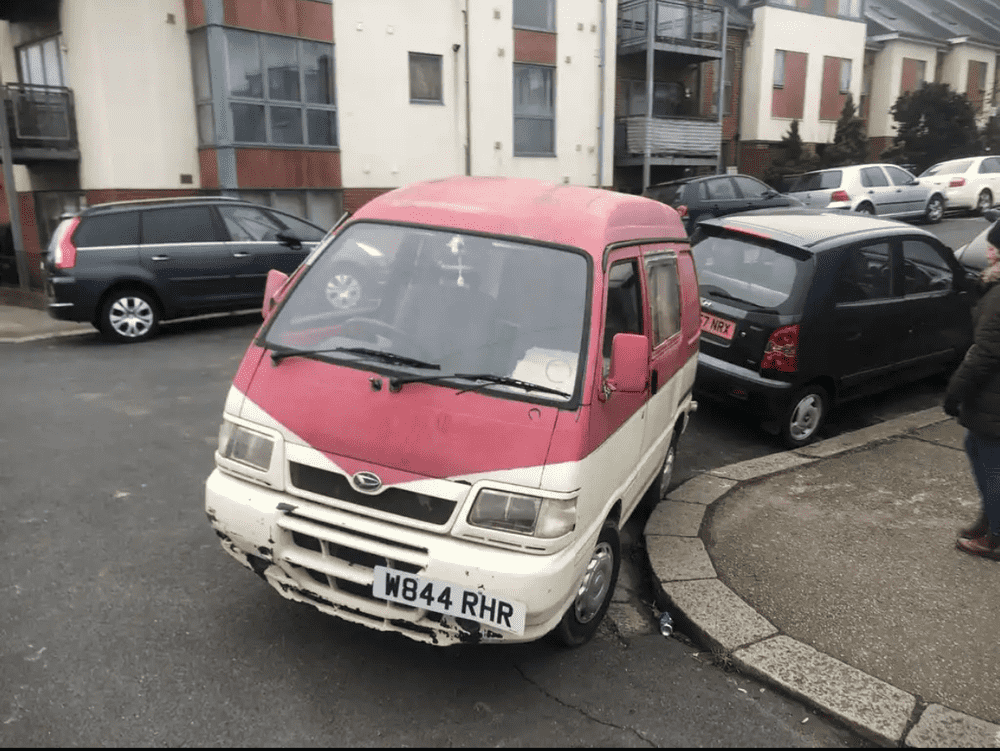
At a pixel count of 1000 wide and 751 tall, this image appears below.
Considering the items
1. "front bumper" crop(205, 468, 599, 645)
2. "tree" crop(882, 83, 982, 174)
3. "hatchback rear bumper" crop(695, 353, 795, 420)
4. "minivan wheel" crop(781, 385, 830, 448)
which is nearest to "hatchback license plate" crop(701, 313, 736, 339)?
"hatchback rear bumper" crop(695, 353, 795, 420)

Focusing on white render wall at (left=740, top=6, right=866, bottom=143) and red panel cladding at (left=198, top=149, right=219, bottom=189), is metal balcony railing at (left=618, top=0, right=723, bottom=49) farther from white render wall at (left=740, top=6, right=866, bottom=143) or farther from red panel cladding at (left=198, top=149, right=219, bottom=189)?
red panel cladding at (left=198, top=149, right=219, bottom=189)

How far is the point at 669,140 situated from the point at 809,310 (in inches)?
863

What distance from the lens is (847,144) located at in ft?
97.5

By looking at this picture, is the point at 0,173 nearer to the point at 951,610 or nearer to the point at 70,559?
the point at 70,559

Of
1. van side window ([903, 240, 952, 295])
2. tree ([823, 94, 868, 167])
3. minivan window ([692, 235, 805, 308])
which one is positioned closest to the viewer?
minivan window ([692, 235, 805, 308])

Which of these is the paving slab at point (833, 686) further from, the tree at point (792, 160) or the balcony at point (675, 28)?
the tree at point (792, 160)

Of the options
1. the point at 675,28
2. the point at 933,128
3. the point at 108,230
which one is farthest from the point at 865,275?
the point at 933,128

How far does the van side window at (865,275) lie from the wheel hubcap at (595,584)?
3739 millimetres

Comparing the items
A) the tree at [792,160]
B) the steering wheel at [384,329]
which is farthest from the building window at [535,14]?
the steering wheel at [384,329]

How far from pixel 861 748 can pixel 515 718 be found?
1.36 meters

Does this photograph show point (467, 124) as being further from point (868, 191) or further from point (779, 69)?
point (779, 69)

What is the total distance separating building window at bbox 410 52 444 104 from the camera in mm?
20469

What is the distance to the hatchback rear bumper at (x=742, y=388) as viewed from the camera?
643cm

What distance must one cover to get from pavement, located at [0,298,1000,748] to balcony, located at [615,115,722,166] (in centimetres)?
2130
